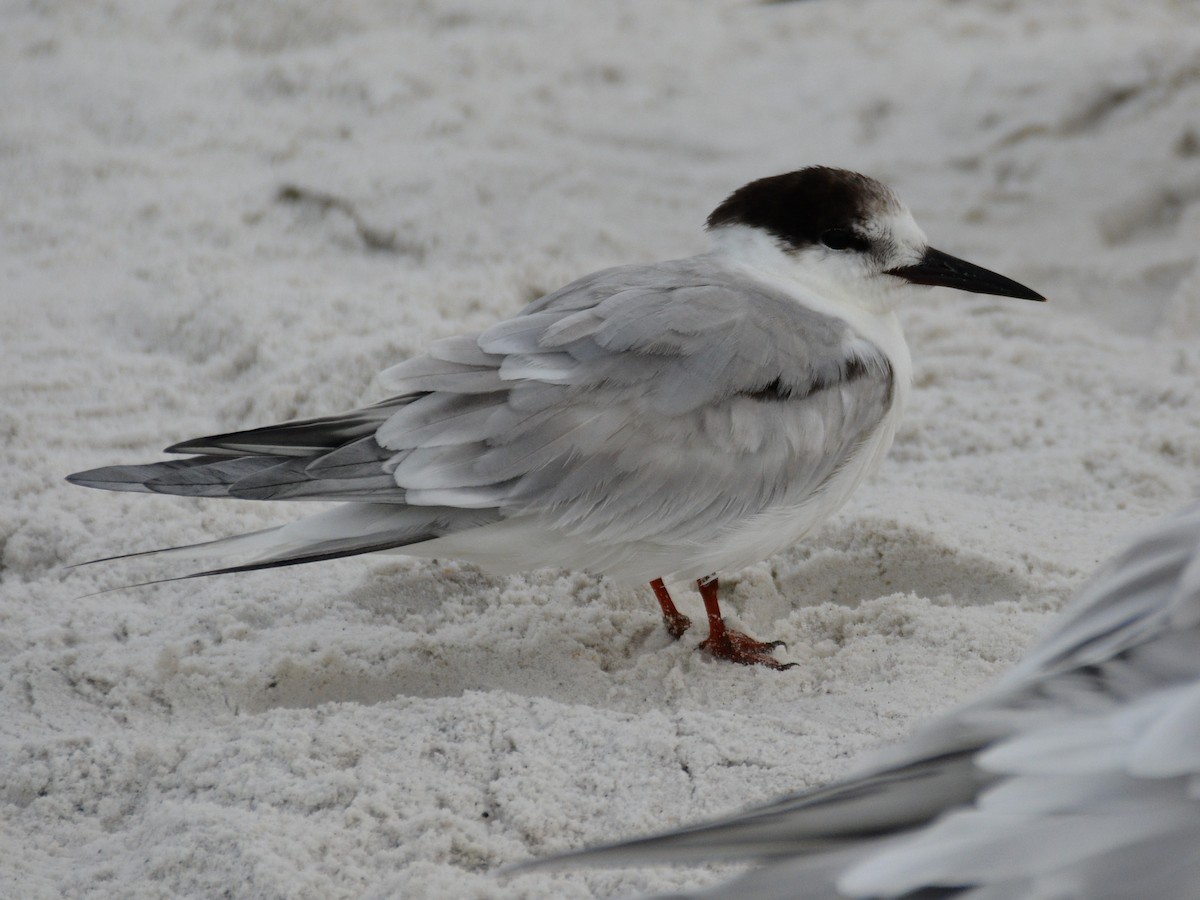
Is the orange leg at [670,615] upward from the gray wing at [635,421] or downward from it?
downward

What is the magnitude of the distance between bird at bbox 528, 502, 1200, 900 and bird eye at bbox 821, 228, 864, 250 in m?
1.70

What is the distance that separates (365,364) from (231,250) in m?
0.85

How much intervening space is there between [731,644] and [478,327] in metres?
1.39

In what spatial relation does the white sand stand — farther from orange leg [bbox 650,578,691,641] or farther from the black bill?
the black bill

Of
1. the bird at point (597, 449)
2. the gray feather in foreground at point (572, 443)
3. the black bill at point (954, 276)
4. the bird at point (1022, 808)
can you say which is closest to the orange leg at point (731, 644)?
the bird at point (597, 449)

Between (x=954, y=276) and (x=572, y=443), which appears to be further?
(x=954, y=276)

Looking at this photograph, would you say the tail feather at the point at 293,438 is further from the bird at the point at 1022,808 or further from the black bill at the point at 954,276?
the bird at the point at 1022,808

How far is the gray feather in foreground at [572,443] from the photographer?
2.15 metres

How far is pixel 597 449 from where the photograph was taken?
2.20 meters

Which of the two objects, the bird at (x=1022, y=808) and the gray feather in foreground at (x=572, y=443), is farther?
the gray feather in foreground at (x=572, y=443)

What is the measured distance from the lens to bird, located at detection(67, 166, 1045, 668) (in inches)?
85.0

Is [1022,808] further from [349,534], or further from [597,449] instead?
[349,534]

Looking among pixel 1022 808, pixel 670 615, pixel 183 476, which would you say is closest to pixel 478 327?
pixel 670 615

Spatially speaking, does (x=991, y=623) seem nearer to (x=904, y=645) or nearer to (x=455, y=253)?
(x=904, y=645)
